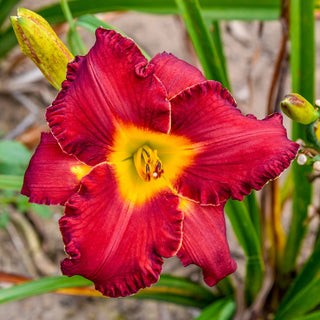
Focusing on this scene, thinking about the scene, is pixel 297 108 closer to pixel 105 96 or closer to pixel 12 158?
pixel 105 96

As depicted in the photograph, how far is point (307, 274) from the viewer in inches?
38.9

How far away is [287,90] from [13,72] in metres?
1.02

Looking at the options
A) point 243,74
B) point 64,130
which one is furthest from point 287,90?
point 64,130

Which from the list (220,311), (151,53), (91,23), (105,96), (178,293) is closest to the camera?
(105,96)

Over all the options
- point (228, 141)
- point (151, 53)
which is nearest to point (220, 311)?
point (228, 141)

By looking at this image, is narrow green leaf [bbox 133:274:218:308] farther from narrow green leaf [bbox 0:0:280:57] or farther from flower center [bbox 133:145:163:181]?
narrow green leaf [bbox 0:0:280:57]

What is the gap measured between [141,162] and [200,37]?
0.88ft

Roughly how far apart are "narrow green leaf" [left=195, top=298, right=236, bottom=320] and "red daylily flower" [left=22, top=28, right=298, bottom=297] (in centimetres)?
33

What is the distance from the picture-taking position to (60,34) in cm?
167

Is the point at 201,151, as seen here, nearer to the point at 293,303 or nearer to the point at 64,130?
the point at 64,130

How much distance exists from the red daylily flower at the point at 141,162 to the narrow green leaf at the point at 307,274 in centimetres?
31

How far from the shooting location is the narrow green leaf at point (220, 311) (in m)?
1.00

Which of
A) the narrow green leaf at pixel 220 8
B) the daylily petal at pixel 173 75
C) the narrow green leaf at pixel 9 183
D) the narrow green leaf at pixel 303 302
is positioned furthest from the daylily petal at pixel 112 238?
the narrow green leaf at pixel 220 8

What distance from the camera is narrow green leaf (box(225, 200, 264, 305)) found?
A: 87 cm
